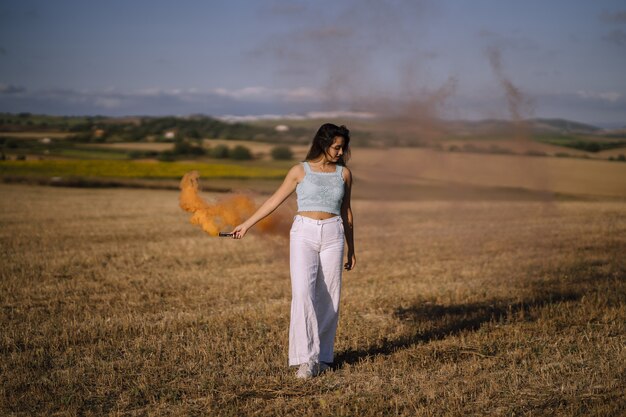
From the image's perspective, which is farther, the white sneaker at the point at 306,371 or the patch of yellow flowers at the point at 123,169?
the patch of yellow flowers at the point at 123,169

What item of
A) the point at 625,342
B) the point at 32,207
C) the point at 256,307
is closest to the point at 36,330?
the point at 256,307

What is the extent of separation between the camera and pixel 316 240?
7129 mm

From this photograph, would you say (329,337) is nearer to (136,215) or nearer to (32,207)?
(136,215)

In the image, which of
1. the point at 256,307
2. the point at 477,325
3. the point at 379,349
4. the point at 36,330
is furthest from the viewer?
the point at 256,307

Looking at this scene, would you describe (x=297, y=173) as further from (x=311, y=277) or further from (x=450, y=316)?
(x=450, y=316)

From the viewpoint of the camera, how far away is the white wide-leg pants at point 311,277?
23.3 ft

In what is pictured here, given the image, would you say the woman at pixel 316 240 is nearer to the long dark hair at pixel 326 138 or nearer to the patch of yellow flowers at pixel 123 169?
the long dark hair at pixel 326 138

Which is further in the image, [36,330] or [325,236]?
[36,330]

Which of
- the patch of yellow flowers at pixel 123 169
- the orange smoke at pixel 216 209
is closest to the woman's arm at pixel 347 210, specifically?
the orange smoke at pixel 216 209

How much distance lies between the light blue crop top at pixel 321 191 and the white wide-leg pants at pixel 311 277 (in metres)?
0.14

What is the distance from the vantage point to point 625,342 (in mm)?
8844

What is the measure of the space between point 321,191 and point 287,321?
3505 mm

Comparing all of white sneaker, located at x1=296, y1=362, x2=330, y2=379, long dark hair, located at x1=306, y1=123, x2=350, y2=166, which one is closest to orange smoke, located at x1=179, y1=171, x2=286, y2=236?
long dark hair, located at x1=306, y1=123, x2=350, y2=166

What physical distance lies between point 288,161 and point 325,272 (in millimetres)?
31609
